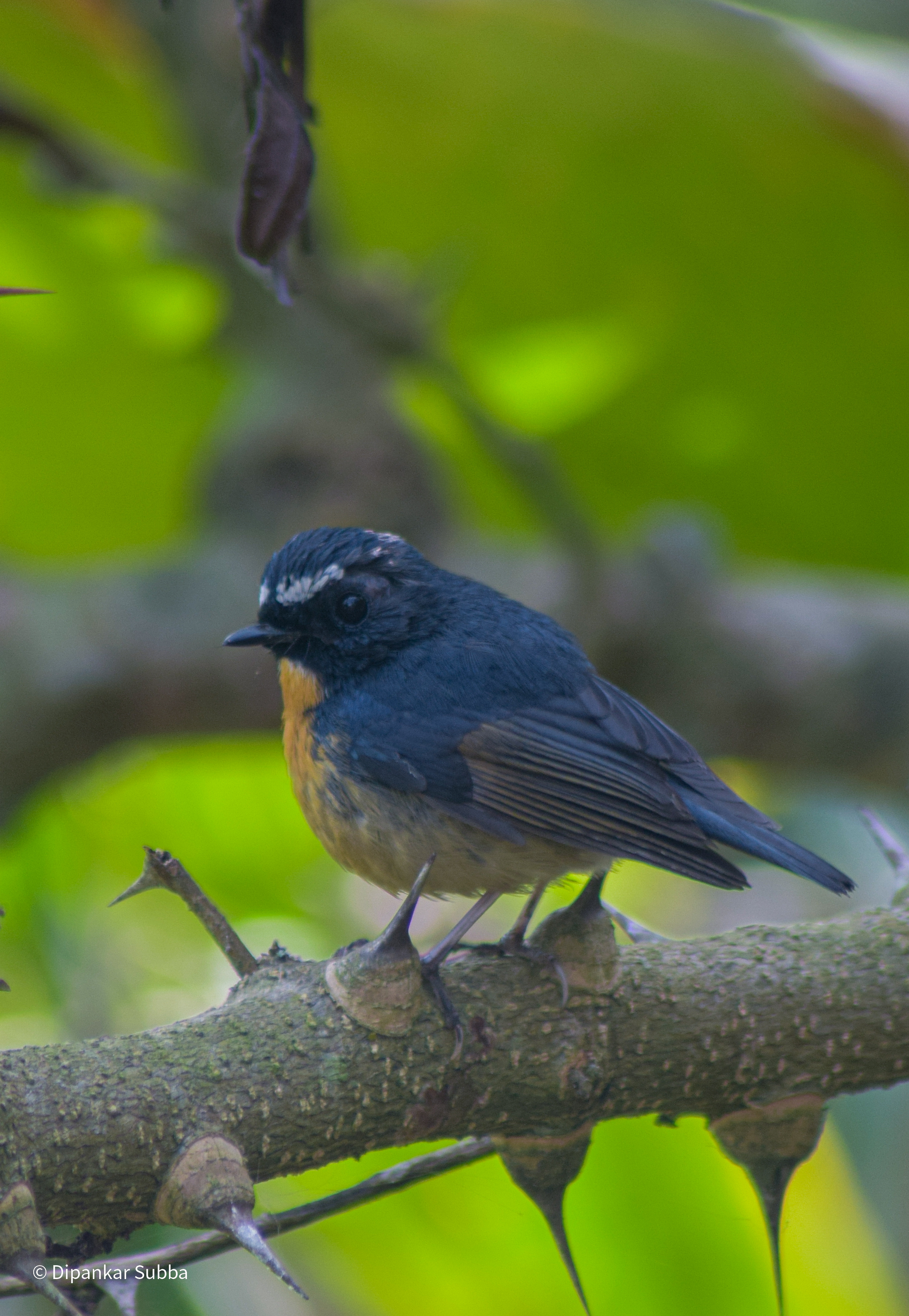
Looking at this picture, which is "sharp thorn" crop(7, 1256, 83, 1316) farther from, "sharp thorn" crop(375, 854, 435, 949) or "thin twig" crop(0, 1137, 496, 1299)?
"sharp thorn" crop(375, 854, 435, 949)

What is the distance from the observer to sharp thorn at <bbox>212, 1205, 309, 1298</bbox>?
3.55 ft

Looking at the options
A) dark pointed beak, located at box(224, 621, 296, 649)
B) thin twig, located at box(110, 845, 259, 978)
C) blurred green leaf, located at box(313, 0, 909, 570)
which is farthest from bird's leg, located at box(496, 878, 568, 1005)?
blurred green leaf, located at box(313, 0, 909, 570)

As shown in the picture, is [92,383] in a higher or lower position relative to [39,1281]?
higher

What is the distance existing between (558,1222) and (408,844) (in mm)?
974

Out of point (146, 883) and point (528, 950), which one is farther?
point (528, 950)

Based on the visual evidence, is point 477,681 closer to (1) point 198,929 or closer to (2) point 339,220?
(1) point 198,929

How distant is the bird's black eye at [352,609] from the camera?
2672mm

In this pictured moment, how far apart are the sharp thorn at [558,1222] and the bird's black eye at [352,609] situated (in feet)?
4.38

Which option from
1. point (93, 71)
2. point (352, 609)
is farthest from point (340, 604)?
point (93, 71)

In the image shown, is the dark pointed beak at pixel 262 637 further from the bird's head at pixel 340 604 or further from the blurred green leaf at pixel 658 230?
the blurred green leaf at pixel 658 230

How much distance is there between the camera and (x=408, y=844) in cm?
244

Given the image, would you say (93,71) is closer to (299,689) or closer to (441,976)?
(299,689)

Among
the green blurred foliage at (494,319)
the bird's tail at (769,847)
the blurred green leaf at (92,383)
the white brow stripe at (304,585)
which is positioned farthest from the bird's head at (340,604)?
the blurred green leaf at (92,383)

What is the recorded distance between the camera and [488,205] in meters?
5.70
